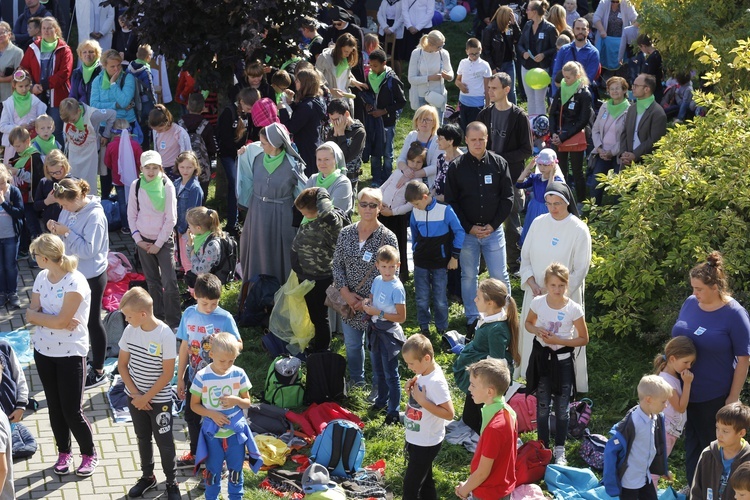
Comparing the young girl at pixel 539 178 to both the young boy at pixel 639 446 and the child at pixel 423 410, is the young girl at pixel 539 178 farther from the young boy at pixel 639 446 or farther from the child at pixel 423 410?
the young boy at pixel 639 446

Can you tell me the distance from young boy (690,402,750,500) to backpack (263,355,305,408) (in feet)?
11.4

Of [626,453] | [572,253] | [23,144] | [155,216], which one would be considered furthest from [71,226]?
[626,453]

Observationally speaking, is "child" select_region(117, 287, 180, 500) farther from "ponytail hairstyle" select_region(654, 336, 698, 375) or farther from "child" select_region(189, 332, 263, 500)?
"ponytail hairstyle" select_region(654, 336, 698, 375)

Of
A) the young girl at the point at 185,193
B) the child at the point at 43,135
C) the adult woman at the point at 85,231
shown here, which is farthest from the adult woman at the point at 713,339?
the child at the point at 43,135

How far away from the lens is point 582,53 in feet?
46.4

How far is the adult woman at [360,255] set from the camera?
866 cm

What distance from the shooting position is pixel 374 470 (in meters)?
A: 7.88

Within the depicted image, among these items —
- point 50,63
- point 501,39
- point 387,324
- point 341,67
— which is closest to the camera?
point 387,324

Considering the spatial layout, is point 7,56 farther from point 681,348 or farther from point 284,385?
point 681,348

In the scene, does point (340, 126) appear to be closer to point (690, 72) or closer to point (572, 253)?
point (572, 253)

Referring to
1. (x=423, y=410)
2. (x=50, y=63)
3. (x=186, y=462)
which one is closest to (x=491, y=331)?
(x=423, y=410)

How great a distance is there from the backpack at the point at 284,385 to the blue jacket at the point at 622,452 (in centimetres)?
295

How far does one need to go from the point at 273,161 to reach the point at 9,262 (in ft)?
9.15

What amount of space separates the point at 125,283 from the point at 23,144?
6.18 feet
